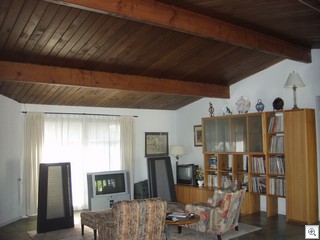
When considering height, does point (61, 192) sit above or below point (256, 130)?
below

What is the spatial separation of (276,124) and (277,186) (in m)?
1.17

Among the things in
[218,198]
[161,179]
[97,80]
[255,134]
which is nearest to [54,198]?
[97,80]

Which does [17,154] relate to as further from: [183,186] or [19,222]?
[183,186]

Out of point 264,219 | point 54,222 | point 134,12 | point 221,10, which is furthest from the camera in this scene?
point 264,219

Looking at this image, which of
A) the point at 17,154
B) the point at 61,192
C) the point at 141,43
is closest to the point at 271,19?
the point at 141,43

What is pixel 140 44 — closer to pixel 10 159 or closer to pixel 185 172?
pixel 10 159

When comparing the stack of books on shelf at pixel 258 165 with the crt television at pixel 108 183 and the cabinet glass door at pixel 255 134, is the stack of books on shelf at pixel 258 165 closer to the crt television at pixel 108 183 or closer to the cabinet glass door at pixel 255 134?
the cabinet glass door at pixel 255 134

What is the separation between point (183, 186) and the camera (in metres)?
8.16

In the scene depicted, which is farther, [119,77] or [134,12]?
[119,77]

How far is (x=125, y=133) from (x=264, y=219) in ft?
12.1

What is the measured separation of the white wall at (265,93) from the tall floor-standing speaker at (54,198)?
3604 millimetres

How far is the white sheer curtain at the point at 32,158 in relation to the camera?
6.86 meters

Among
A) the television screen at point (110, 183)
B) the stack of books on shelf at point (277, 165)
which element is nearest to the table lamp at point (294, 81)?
the stack of books on shelf at point (277, 165)

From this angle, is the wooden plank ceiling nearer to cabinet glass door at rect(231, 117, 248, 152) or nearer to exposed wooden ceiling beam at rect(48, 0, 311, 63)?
exposed wooden ceiling beam at rect(48, 0, 311, 63)
